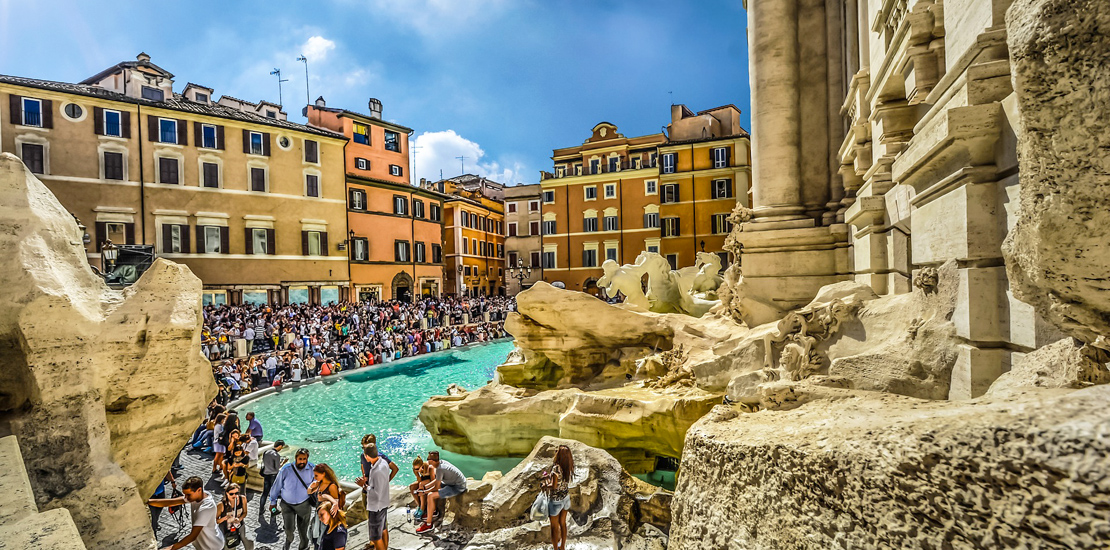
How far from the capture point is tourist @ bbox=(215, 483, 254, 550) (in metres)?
5.37

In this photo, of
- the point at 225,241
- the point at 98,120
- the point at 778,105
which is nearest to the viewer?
the point at 778,105

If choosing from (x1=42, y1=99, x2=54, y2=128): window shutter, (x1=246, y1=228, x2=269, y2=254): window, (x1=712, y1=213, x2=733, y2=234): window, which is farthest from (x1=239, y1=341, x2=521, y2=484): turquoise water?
(x1=712, y1=213, x2=733, y2=234): window

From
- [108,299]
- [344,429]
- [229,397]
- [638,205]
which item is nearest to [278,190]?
[229,397]

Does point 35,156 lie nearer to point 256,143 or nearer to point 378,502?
point 256,143

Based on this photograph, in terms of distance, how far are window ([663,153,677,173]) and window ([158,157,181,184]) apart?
26.3 meters

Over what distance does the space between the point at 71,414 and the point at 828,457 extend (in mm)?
4521

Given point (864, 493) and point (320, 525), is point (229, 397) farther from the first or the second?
point (864, 493)

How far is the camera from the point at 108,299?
3.89 metres

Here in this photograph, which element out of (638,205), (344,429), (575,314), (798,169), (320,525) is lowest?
(344,429)

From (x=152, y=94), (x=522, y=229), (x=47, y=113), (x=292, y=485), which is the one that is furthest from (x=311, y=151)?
(x=292, y=485)

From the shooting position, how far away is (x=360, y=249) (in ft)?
94.1

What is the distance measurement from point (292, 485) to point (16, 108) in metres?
25.7

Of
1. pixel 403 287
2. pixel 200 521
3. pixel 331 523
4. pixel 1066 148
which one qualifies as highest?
pixel 1066 148

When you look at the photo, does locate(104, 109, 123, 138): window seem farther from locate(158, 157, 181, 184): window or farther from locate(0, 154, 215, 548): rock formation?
locate(0, 154, 215, 548): rock formation
